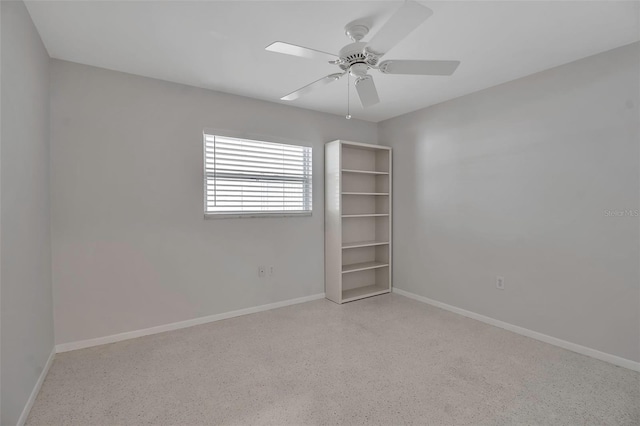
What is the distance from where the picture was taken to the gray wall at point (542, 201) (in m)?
2.40

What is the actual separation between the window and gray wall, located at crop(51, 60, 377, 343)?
12 centimetres

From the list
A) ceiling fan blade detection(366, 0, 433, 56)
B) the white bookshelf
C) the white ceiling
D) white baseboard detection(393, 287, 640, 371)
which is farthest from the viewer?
the white bookshelf

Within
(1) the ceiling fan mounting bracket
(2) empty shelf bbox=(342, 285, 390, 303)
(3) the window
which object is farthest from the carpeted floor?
(1) the ceiling fan mounting bracket

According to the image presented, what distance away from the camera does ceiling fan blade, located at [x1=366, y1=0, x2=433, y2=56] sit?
54.0 inches

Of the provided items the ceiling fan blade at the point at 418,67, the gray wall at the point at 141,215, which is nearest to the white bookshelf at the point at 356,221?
the gray wall at the point at 141,215

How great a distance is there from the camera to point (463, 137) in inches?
138

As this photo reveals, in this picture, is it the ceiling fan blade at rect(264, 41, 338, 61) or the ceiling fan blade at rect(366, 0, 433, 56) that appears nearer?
the ceiling fan blade at rect(366, 0, 433, 56)

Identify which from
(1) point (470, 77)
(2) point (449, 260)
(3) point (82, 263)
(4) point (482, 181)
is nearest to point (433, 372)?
(2) point (449, 260)

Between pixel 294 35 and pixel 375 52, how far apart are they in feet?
2.39

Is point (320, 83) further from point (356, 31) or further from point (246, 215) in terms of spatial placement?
point (246, 215)

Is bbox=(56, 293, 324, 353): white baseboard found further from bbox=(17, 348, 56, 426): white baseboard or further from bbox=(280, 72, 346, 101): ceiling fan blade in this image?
bbox=(280, 72, 346, 101): ceiling fan blade

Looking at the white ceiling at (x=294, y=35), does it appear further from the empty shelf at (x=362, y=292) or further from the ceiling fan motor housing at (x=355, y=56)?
the empty shelf at (x=362, y=292)

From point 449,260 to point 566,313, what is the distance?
1193 mm

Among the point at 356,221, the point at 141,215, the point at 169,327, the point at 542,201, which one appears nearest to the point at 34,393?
the point at 169,327
